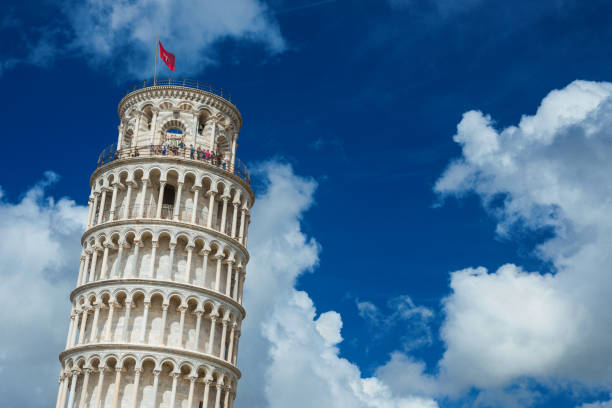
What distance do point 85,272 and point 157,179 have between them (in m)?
9.70

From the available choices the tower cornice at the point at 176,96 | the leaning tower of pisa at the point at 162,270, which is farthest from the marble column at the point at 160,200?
the tower cornice at the point at 176,96

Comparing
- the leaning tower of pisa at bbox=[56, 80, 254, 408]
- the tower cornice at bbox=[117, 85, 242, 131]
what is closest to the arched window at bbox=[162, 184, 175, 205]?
the leaning tower of pisa at bbox=[56, 80, 254, 408]

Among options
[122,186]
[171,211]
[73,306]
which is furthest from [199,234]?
[73,306]

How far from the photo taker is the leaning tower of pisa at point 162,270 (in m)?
58.4

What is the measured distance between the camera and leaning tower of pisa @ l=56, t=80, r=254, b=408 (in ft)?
192

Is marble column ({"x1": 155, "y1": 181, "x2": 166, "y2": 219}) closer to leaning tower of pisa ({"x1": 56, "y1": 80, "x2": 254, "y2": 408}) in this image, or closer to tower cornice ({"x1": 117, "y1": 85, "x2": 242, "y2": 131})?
leaning tower of pisa ({"x1": 56, "y1": 80, "x2": 254, "y2": 408})

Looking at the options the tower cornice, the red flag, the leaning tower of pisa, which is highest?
the red flag

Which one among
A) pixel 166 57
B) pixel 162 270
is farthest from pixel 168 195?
pixel 166 57

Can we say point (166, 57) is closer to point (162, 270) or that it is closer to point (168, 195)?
point (168, 195)

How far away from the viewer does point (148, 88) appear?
230ft

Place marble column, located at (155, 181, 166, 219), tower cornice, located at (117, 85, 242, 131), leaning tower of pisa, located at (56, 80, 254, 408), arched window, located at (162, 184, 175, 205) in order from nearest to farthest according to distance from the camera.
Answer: leaning tower of pisa, located at (56, 80, 254, 408)
marble column, located at (155, 181, 166, 219)
arched window, located at (162, 184, 175, 205)
tower cornice, located at (117, 85, 242, 131)

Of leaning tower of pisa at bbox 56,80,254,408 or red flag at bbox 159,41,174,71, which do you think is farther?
red flag at bbox 159,41,174,71

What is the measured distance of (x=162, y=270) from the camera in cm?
6188

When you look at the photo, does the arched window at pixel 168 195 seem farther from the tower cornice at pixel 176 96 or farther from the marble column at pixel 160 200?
the tower cornice at pixel 176 96
